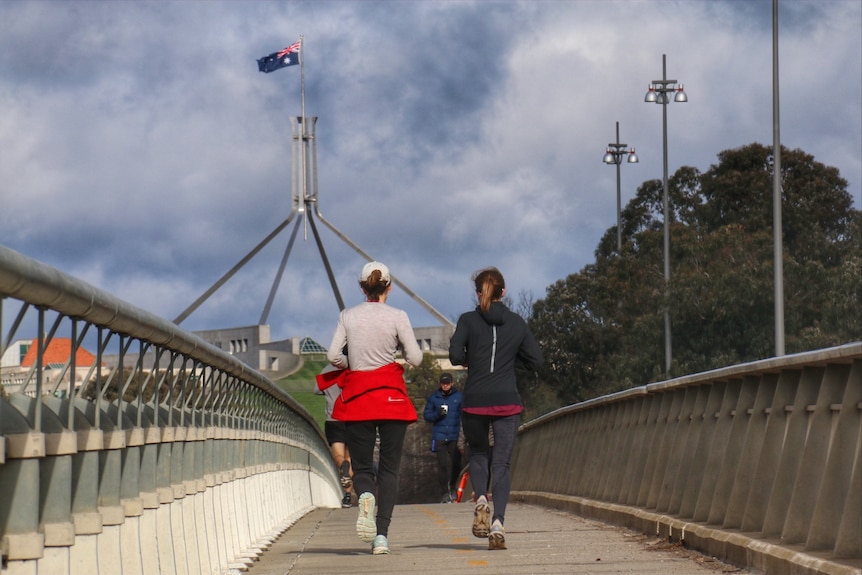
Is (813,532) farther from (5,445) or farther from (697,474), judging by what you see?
(5,445)

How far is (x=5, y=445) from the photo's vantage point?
438 cm

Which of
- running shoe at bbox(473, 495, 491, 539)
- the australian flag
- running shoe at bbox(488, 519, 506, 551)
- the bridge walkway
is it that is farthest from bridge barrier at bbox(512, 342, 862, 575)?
the australian flag

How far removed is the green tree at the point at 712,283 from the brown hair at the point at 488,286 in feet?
121

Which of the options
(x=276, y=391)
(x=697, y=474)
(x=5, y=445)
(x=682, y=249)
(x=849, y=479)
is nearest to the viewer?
(x=5, y=445)

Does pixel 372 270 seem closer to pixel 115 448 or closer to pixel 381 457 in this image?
pixel 381 457

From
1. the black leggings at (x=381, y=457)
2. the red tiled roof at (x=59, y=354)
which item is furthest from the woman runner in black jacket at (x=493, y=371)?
the red tiled roof at (x=59, y=354)

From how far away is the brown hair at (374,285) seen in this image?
33.1 ft

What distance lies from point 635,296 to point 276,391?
151 ft

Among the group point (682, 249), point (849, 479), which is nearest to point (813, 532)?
point (849, 479)

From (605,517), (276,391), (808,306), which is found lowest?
(605,517)

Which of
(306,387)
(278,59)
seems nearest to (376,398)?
(278,59)

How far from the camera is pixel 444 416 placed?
22.4 meters

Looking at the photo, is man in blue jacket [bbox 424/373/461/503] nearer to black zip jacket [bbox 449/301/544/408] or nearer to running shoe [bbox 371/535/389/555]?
black zip jacket [bbox 449/301/544/408]

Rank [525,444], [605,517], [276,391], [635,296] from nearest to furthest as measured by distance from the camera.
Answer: [605,517], [276,391], [525,444], [635,296]
